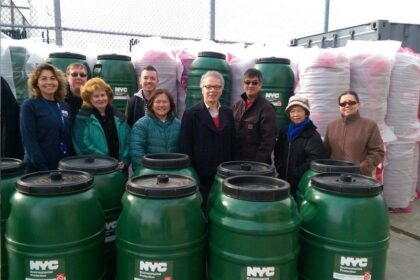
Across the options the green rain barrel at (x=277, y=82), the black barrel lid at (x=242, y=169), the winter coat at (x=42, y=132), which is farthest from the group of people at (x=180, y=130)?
the green rain barrel at (x=277, y=82)

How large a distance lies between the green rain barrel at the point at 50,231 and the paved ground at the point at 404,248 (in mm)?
2740

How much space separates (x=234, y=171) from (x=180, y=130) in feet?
2.85

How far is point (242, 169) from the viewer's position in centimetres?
300

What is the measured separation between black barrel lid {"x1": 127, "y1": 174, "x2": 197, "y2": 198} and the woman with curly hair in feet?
3.59

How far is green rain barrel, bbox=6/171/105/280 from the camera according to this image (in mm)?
2152

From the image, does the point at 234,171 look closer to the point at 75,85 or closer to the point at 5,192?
the point at 5,192

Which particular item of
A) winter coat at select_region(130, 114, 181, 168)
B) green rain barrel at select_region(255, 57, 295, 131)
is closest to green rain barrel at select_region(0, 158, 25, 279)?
winter coat at select_region(130, 114, 181, 168)

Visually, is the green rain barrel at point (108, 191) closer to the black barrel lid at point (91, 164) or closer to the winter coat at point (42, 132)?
the black barrel lid at point (91, 164)

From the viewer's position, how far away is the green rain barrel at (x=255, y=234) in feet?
7.02

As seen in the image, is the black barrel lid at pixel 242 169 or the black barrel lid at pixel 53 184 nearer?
the black barrel lid at pixel 53 184

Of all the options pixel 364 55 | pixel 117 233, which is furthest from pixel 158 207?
pixel 364 55

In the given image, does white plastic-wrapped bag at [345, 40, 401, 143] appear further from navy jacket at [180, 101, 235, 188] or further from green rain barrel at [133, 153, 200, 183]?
green rain barrel at [133, 153, 200, 183]

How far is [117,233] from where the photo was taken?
2.35 m

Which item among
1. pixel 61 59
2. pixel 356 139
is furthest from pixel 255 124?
pixel 61 59
